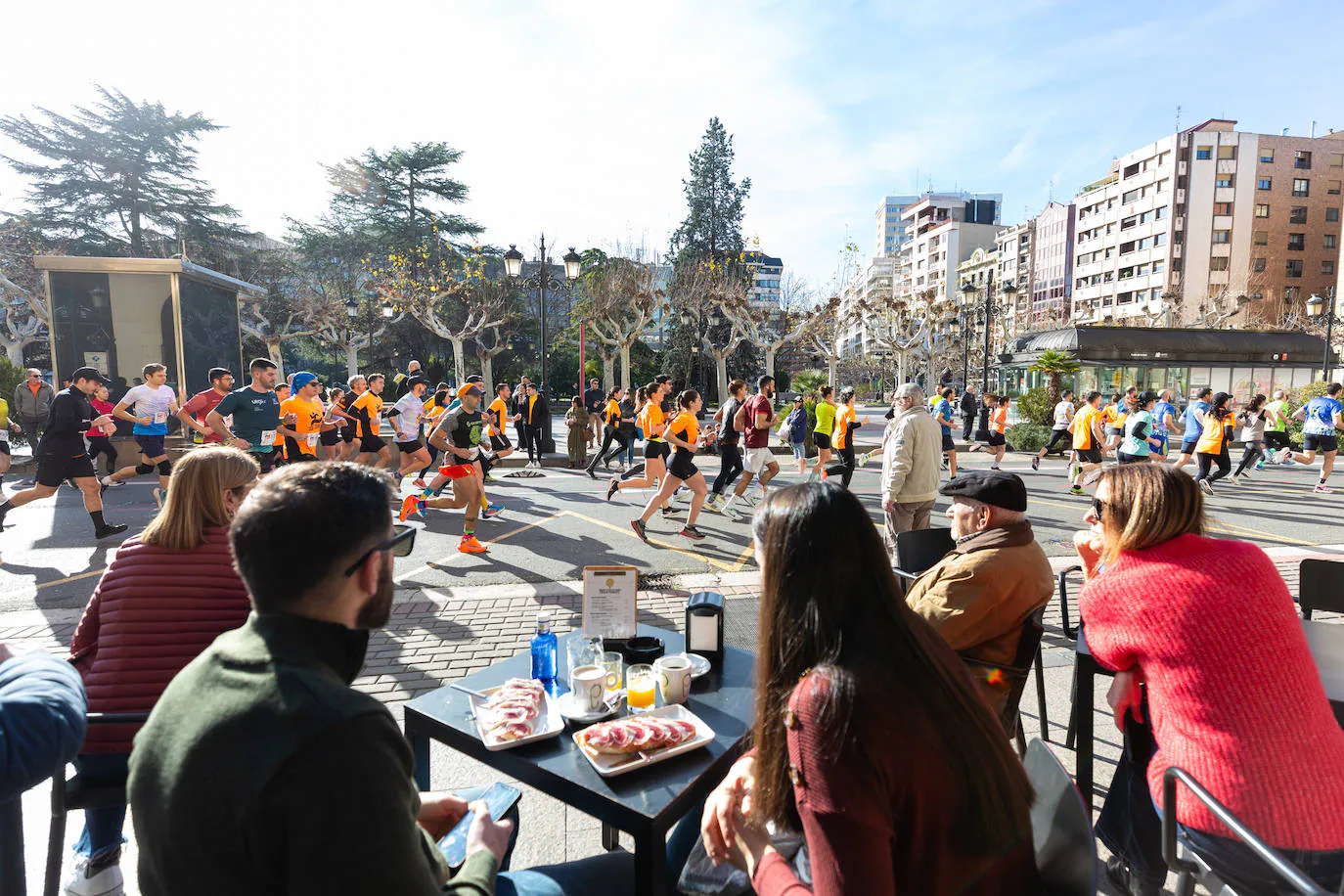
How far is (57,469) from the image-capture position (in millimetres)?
7285

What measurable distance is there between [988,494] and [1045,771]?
1505 mm

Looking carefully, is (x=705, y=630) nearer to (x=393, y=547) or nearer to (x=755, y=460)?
(x=393, y=547)

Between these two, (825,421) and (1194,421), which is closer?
(825,421)

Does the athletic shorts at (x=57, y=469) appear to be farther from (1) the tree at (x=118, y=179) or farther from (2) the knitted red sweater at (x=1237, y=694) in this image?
(1) the tree at (x=118, y=179)

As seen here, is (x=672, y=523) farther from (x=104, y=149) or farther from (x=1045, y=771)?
(x=104, y=149)

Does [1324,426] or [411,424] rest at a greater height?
[411,424]

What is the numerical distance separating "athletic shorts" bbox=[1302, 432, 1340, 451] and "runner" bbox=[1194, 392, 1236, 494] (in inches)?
72.7

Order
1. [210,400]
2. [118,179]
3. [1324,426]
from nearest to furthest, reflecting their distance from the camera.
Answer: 1. [210,400]
2. [1324,426]
3. [118,179]

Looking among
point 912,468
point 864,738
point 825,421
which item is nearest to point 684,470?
point 912,468

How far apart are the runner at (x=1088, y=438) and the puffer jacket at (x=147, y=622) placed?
38.5ft

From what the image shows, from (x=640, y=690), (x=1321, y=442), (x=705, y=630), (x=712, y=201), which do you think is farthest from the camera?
(x=712, y=201)

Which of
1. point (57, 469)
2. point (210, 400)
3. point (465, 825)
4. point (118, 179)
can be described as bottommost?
point (465, 825)

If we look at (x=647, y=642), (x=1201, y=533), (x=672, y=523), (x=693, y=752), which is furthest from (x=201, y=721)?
(x=672, y=523)

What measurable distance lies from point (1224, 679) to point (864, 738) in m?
1.36
